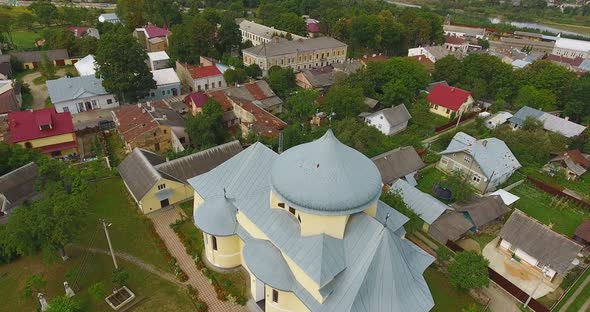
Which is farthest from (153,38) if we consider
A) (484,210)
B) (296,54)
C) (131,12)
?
(484,210)

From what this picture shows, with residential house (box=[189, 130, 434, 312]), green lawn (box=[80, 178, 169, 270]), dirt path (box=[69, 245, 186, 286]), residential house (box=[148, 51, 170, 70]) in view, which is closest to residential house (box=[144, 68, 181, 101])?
residential house (box=[148, 51, 170, 70])

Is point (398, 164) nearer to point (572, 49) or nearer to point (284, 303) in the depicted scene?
point (284, 303)

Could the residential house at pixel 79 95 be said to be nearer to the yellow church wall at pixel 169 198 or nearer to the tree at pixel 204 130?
the tree at pixel 204 130

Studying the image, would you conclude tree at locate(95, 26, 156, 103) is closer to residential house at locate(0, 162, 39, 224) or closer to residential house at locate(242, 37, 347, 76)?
residential house at locate(0, 162, 39, 224)

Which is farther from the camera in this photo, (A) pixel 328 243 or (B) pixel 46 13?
(B) pixel 46 13

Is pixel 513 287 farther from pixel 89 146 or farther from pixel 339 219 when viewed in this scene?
pixel 89 146

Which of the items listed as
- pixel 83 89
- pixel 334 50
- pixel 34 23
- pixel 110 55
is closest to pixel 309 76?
pixel 334 50
